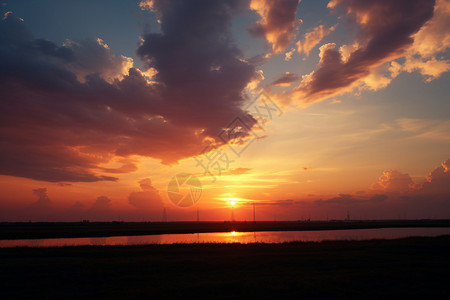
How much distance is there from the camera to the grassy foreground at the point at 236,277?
16.0 meters

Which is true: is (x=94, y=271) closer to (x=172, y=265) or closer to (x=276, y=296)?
(x=172, y=265)

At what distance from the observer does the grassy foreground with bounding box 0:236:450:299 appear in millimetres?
15992

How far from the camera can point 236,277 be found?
19734 mm

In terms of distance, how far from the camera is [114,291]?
16.7 meters

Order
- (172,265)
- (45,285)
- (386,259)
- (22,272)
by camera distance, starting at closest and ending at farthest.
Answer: (45,285) → (22,272) → (172,265) → (386,259)

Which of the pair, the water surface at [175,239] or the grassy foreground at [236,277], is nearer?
the grassy foreground at [236,277]

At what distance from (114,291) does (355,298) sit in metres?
13.1

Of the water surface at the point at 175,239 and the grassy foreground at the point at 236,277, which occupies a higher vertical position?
the grassy foreground at the point at 236,277

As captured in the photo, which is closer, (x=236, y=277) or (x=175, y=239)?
(x=236, y=277)

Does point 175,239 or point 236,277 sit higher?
point 236,277

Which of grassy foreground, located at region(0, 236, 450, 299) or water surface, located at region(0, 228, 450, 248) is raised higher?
grassy foreground, located at region(0, 236, 450, 299)

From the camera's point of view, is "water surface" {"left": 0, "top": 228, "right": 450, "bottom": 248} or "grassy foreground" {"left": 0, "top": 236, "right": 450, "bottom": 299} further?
"water surface" {"left": 0, "top": 228, "right": 450, "bottom": 248}

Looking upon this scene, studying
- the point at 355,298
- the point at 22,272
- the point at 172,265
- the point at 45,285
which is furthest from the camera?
the point at 172,265

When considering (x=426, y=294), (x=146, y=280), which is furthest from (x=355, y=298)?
(x=146, y=280)
